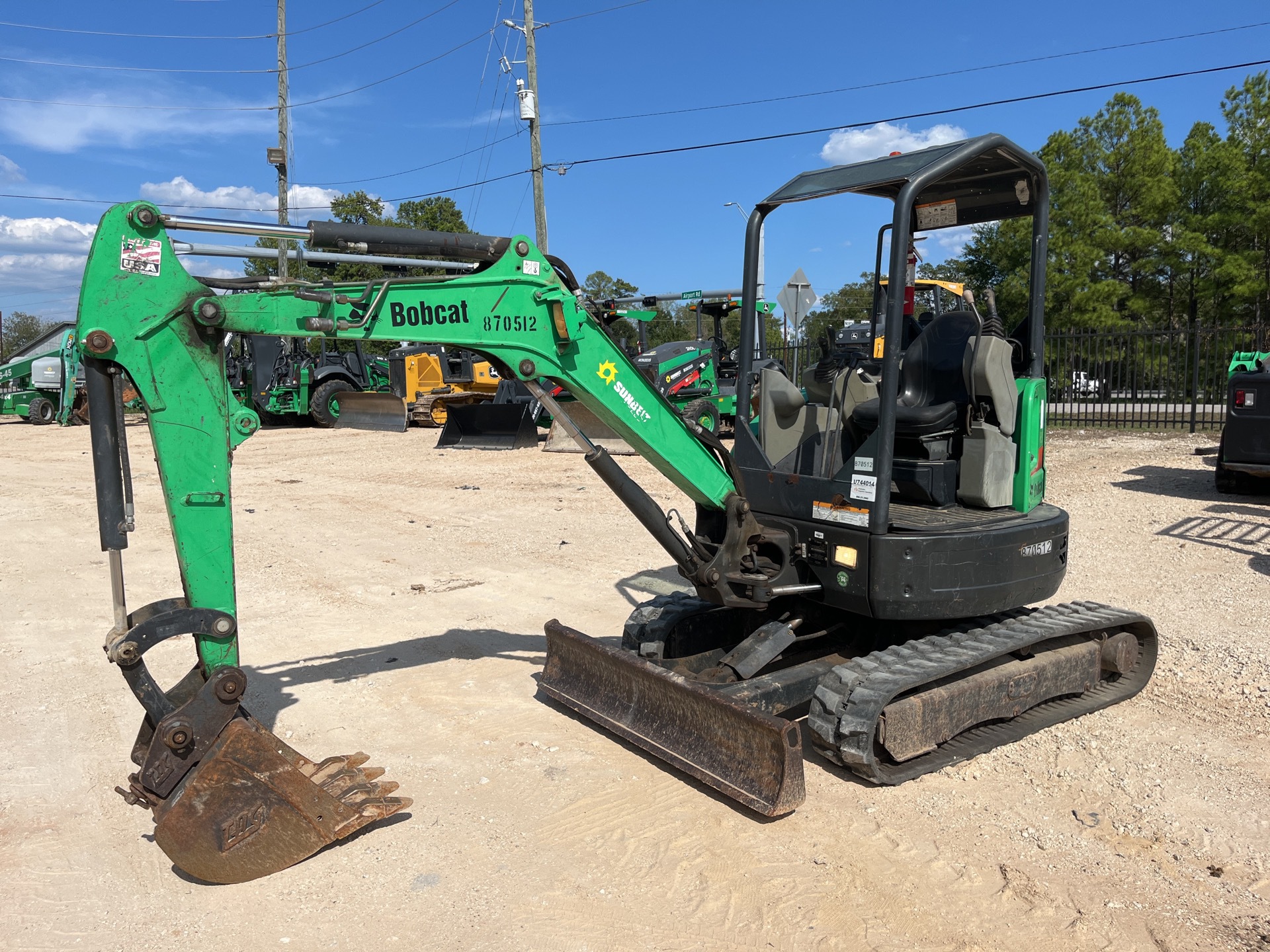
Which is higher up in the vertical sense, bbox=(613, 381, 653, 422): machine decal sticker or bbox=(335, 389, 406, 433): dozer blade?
bbox=(613, 381, 653, 422): machine decal sticker

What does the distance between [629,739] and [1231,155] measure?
28.7 meters

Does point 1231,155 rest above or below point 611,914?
above

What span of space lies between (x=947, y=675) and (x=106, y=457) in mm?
3731

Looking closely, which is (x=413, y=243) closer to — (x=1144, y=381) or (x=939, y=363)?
(x=939, y=363)

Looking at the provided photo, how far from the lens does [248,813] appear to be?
3.60 metres

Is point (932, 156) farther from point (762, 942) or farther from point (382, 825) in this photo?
point (382, 825)

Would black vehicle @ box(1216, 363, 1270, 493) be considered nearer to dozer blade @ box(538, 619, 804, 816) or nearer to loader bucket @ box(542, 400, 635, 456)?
loader bucket @ box(542, 400, 635, 456)

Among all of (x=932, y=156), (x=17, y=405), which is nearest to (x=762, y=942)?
(x=932, y=156)

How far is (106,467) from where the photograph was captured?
143 inches

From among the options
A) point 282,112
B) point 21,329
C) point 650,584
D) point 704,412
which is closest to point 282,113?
point 282,112

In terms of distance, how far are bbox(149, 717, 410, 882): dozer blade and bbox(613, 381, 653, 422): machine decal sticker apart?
2.01 metres

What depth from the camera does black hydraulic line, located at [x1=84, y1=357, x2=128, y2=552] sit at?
359 centimetres

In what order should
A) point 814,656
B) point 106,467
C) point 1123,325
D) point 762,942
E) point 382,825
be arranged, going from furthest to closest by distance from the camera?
1. point 1123,325
2. point 814,656
3. point 382,825
4. point 106,467
5. point 762,942

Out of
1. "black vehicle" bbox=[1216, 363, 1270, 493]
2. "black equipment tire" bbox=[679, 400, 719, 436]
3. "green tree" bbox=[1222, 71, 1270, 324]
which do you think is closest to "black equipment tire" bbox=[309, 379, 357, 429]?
"black equipment tire" bbox=[679, 400, 719, 436]
